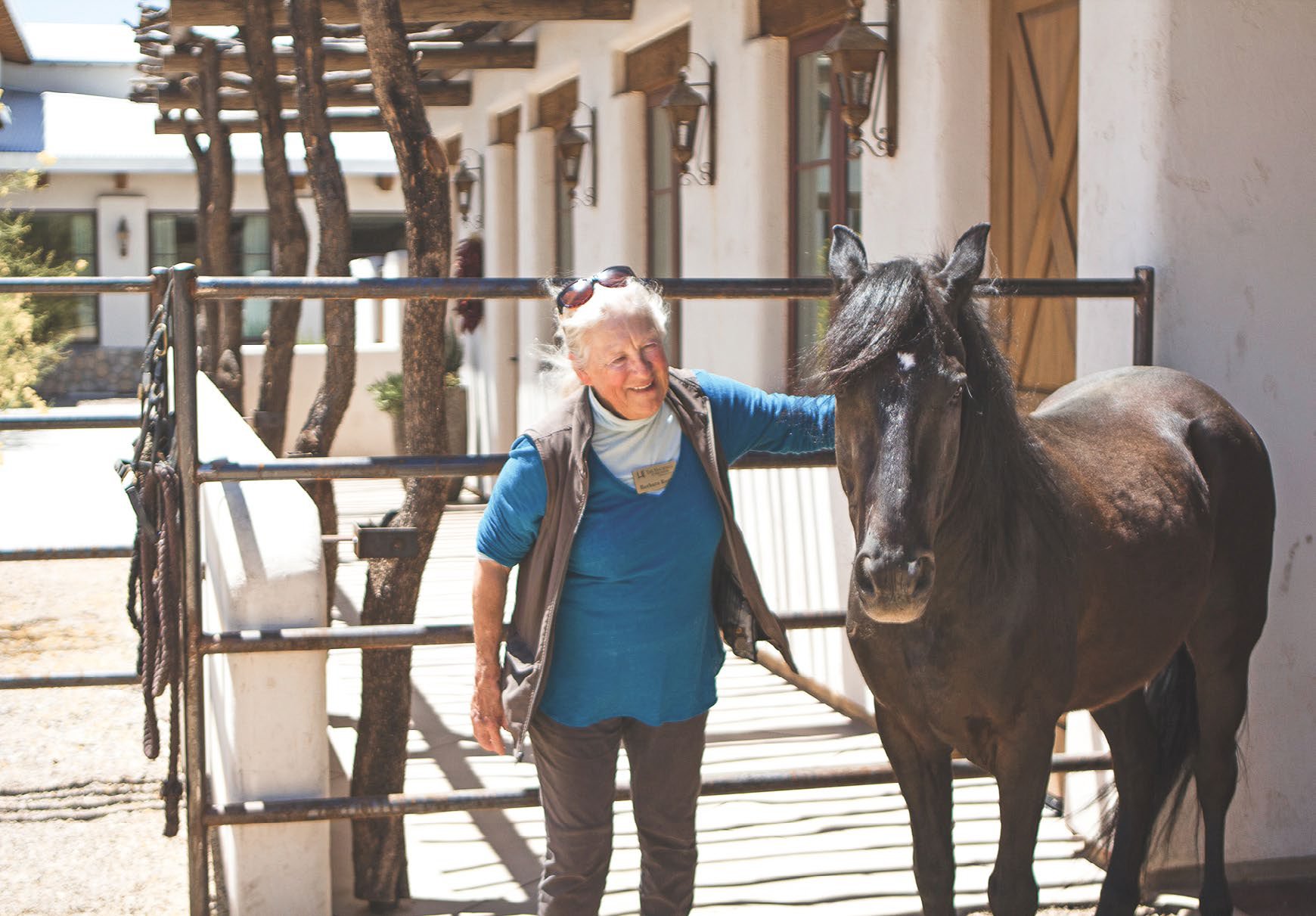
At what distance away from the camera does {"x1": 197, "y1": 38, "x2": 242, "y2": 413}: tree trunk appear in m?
9.91

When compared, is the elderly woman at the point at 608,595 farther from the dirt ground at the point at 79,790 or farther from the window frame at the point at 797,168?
the window frame at the point at 797,168

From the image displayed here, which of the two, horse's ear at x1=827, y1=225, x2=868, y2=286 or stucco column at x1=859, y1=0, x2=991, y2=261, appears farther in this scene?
stucco column at x1=859, y1=0, x2=991, y2=261

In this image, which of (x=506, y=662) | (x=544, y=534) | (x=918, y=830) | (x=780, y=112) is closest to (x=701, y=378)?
(x=544, y=534)

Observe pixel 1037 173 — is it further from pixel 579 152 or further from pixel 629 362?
pixel 579 152

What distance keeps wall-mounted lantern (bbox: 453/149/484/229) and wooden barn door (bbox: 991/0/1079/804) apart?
359 inches

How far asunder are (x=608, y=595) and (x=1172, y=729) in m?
1.79

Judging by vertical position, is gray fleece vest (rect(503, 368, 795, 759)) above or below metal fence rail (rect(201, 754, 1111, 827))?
above

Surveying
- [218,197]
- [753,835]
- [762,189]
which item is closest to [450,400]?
[218,197]

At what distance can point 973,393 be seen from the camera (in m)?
2.73

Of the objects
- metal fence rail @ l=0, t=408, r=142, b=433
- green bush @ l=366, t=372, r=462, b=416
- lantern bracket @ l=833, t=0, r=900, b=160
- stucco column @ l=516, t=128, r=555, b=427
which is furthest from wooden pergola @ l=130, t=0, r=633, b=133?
metal fence rail @ l=0, t=408, r=142, b=433

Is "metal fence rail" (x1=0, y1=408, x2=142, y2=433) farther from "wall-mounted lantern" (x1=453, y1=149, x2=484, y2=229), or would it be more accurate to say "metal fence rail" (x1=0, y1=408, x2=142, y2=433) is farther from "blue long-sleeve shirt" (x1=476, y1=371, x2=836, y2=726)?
"wall-mounted lantern" (x1=453, y1=149, x2=484, y2=229)

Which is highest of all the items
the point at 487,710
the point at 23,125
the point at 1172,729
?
the point at 23,125

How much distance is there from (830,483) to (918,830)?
3827mm

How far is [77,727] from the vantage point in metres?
6.61
